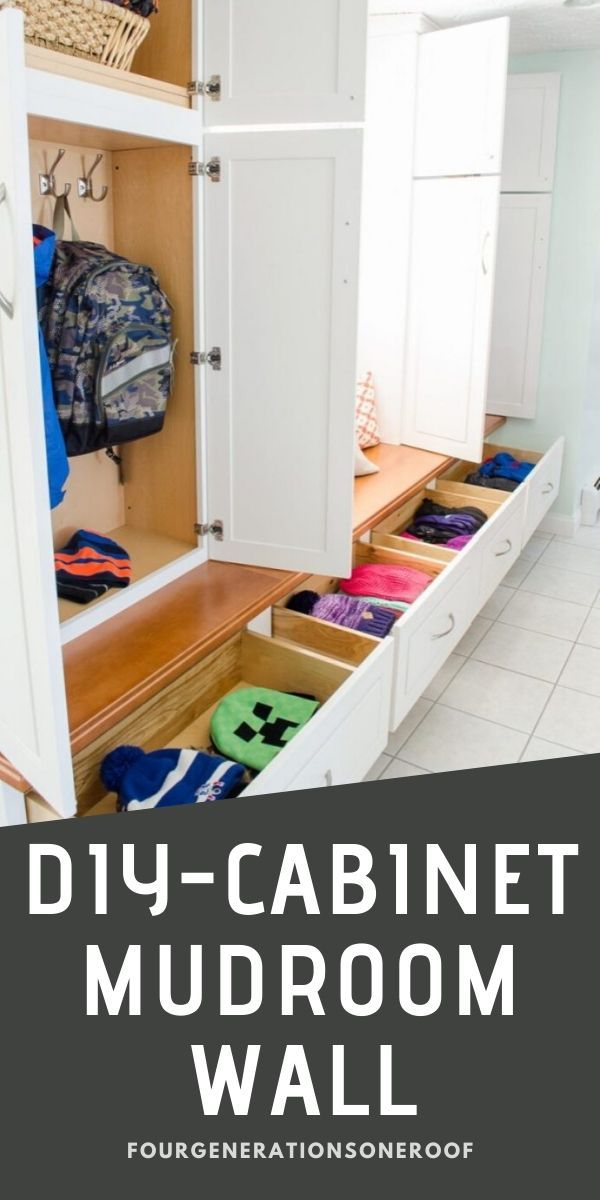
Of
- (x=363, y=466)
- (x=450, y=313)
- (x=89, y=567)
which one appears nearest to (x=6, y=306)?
(x=89, y=567)

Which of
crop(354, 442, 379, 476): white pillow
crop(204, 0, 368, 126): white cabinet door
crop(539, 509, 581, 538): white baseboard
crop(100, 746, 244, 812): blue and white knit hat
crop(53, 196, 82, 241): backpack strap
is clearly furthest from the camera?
crop(539, 509, 581, 538): white baseboard

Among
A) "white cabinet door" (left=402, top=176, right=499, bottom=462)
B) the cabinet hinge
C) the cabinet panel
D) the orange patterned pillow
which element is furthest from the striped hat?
the cabinet panel

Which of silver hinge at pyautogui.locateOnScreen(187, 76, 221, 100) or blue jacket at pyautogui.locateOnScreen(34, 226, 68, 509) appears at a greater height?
silver hinge at pyautogui.locateOnScreen(187, 76, 221, 100)

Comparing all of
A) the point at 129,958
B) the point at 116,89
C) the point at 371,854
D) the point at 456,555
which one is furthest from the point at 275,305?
the point at 129,958

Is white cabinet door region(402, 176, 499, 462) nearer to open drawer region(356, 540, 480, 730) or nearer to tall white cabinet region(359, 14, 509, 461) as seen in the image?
tall white cabinet region(359, 14, 509, 461)

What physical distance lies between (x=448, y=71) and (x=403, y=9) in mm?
255

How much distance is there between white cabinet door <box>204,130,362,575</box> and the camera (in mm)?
1912

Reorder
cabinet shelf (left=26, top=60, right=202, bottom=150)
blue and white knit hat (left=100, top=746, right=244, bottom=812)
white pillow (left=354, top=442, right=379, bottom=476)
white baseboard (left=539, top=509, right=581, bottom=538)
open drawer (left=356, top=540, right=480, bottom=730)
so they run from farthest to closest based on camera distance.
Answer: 1. white baseboard (left=539, top=509, right=581, bottom=538)
2. white pillow (left=354, top=442, right=379, bottom=476)
3. open drawer (left=356, top=540, right=480, bottom=730)
4. blue and white knit hat (left=100, top=746, right=244, bottom=812)
5. cabinet shelf (left=26, top=60, right=202, bottom=150)

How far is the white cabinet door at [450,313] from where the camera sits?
3.12 m

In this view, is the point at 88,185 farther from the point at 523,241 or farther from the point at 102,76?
the point at 523,241

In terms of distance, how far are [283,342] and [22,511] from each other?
0.99 meters

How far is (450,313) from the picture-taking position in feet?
10.7

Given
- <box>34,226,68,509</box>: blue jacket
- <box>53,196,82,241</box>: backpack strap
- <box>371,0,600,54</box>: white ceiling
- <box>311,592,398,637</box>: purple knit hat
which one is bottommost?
<box>311,592,398,637</box>: purple knit hat

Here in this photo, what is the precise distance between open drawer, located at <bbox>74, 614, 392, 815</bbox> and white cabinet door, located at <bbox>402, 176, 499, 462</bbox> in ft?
4.68
